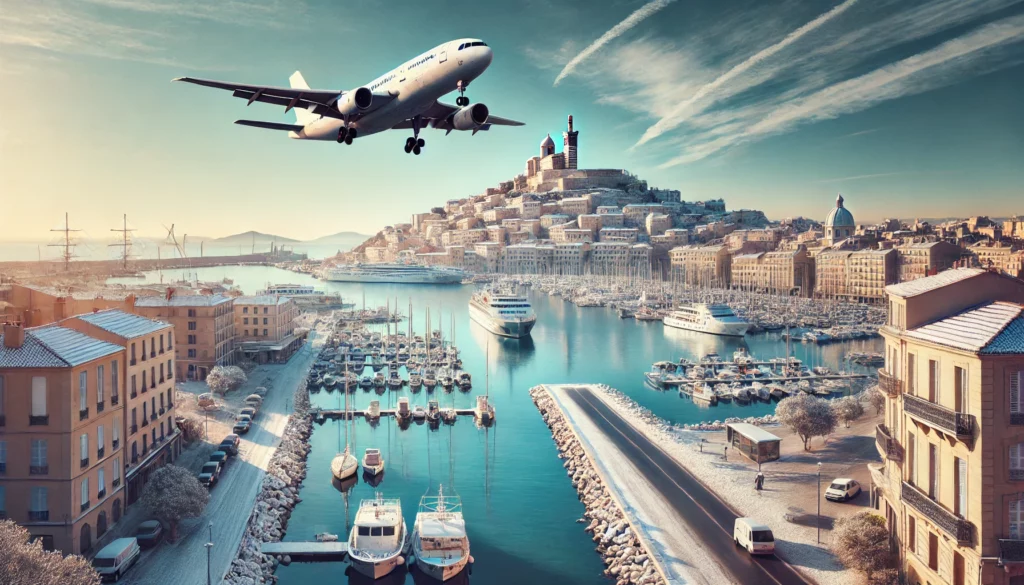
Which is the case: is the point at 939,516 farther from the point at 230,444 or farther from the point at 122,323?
the point at 230,444

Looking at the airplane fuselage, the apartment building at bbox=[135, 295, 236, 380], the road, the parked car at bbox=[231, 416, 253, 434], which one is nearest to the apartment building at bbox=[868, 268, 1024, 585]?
the airplane fuselage

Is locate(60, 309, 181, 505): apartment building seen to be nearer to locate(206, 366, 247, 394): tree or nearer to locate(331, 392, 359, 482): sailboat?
locate(331, 392, 359, 482): sailboat

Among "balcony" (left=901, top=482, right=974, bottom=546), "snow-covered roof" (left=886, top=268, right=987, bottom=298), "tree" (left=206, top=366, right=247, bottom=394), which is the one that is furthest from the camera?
"tree" (left=206, top=366, right=247, bottom=394)

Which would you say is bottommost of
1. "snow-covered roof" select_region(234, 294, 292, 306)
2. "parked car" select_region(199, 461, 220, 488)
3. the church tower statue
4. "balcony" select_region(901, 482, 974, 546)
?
"parked car" select_region(199, 461, 220, 488)

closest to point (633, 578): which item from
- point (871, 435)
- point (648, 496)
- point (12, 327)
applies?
point (648, 496)

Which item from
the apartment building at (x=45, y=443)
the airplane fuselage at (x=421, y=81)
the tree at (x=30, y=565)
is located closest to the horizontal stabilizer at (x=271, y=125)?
the airplane fuselage at (x=421, y=81)

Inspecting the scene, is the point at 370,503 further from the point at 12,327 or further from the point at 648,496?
the point at 12,327

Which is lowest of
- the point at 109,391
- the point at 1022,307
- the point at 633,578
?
the point at 633,578
